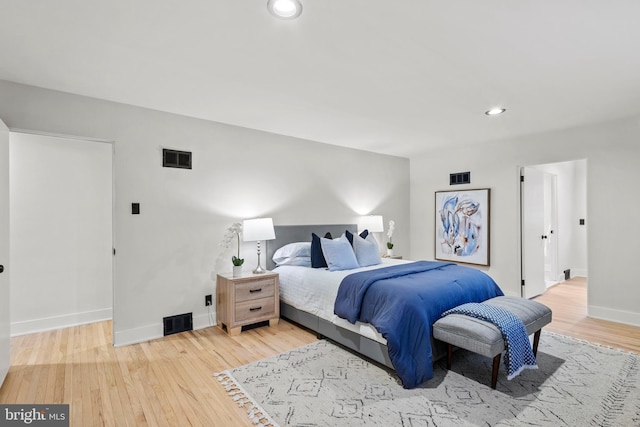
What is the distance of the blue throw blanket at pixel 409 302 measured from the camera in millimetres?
2422

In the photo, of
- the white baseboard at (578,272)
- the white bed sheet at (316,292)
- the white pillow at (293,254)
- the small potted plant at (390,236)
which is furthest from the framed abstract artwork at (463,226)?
the white baseboard at (578,272)

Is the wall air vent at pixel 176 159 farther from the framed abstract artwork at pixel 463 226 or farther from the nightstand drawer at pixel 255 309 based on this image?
the framed abstract artwork at pixel 463 226

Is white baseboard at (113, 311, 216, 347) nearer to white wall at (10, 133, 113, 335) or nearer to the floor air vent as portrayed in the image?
the floor air vent

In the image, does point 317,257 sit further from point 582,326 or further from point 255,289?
point 582,326

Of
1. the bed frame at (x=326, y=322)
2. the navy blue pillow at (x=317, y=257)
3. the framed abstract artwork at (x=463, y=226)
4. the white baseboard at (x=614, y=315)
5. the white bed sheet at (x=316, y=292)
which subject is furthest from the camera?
the framed abstract artwork at (x=463, y=226)

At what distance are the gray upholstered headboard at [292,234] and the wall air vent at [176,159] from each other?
1371 mm

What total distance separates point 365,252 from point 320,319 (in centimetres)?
107

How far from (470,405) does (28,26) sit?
12.2 feet

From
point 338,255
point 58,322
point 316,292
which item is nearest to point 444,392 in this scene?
point 316,292

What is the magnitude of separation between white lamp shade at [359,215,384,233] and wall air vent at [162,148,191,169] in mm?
2874

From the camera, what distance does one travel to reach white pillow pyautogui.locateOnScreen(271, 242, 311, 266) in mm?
4102

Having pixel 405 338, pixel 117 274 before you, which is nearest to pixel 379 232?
pixel 405 338

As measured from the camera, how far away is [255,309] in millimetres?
3613

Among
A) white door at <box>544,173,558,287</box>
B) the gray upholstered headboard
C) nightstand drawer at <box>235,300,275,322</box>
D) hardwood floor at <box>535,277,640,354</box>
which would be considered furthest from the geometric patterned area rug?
white door at <box>544,173,558,287</box>
